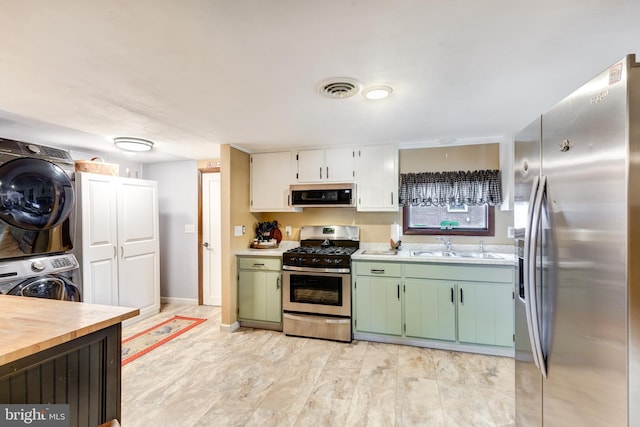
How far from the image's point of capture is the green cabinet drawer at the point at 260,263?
348cm

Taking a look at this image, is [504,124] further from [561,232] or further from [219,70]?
[219,70]

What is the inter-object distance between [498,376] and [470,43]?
8.30ft

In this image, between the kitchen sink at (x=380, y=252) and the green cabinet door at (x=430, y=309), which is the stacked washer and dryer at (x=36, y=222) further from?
the green cabinet door at (x=430, y=309)

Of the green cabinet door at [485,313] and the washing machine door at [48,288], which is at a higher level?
the washing machine door at [48,288]

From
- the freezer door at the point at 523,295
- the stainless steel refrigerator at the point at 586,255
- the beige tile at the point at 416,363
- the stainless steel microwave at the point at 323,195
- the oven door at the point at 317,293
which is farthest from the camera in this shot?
the stainless steel microwave at the point at 323,195

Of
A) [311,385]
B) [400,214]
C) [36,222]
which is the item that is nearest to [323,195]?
[400,214]

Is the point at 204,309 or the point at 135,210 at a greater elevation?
the point at 135,210

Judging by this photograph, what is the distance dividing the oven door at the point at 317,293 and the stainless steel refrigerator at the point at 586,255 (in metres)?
1.88

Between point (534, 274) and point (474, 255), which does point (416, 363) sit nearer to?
point (474, 255)

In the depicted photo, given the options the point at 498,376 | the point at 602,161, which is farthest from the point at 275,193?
the point at 602,161

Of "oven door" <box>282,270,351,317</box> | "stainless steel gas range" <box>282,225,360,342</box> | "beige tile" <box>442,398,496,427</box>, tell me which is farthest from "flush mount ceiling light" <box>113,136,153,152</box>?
"beige tile" <box>442,398,496,427</box>

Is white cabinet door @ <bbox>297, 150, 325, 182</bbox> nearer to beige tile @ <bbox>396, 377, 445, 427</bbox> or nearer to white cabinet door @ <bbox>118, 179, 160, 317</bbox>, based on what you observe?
white cabinet door @ <bbox>118, 179, 160, 317</bbox>

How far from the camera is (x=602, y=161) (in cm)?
94
